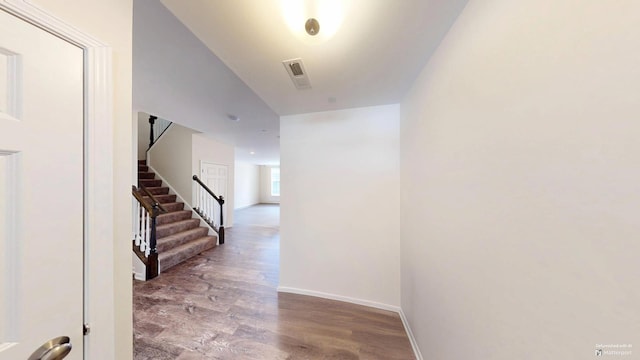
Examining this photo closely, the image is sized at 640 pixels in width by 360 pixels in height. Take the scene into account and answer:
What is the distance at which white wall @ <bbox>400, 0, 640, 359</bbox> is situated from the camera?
0.43 meters

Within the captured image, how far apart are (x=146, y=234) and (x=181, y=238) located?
2.40ft

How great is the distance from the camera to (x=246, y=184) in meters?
10.2

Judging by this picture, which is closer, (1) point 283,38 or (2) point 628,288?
(2) point 628,288

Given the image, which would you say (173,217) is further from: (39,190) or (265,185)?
(265,185)

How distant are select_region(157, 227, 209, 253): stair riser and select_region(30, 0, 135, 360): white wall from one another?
3.08 metres

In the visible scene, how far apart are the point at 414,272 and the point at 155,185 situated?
5606 millimetres

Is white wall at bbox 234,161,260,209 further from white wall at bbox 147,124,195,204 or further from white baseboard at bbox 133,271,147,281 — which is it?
white baseboard at bbox 133,271,147,281

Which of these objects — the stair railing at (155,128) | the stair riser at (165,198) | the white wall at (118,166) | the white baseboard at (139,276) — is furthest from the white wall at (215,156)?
the white wall at (118,166)

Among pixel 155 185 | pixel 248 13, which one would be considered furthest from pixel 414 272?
pixel 155 185

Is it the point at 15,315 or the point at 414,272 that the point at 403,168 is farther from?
the point at 15,315

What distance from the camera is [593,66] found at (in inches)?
18.3

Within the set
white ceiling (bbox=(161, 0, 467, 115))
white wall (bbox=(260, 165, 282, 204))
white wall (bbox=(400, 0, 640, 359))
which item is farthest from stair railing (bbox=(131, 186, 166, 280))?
white wall (bbox=(260, 165, 282, 204))

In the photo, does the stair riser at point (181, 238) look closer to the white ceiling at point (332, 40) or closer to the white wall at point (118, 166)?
→ the white wall at point (118, 166)

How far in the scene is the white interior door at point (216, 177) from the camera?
4.88 meters
